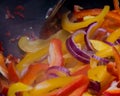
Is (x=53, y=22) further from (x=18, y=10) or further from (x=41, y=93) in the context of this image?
(x=41, y=93)

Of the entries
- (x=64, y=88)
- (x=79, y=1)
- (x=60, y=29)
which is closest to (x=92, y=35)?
(x=60, y=29)

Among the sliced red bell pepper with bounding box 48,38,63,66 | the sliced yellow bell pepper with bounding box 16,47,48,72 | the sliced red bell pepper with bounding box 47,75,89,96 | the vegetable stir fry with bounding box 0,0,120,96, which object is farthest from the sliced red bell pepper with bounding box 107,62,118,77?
the sliced yellow bell pepper with bounding box 16,47,48,72

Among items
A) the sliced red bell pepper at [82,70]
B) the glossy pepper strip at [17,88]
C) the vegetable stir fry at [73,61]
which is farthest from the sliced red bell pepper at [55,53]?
the glossy pepper strip at [17,88]

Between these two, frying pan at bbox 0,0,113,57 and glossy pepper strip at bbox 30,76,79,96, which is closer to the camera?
glossy pepper strip at bbox 30,76,79,96

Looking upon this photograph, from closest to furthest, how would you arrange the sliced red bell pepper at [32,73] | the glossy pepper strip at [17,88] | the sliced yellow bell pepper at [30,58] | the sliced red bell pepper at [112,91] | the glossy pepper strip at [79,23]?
the sliced red bell pepper at [112,91], the glossy pepper strip at [17,88], the sliced red bell pepper at [32,73], the sliced yellow bell pepper at [30,58], the glossy pepper strip at [79,23]

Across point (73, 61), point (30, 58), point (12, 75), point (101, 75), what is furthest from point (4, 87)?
point (101, 75)

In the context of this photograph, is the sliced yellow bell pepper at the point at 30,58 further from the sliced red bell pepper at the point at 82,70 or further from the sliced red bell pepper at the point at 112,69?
the sliced red bell pepper at the point at 112,69

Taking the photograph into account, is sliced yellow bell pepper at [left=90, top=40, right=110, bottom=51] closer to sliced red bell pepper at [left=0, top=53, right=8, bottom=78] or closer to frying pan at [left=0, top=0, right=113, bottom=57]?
frying pan at [left=0, top=0, right=113, bottom=57]

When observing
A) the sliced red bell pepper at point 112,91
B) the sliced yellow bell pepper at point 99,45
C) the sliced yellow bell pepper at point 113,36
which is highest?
the sliced red bell pepper at point 112,91
